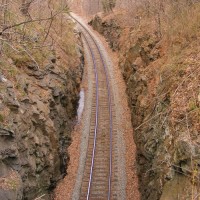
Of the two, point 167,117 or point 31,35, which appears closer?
point 167,117

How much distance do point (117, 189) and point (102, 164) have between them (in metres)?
2.39

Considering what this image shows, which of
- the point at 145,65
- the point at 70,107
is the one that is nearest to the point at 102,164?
the point at 70,107

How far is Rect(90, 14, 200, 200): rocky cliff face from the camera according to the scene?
1116cm

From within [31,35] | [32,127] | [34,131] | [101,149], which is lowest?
[101,149]

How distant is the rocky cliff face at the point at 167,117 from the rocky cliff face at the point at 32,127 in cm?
547

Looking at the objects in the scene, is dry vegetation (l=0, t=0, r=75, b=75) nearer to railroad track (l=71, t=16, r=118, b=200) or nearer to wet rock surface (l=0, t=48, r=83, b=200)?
wet rock surface (l=0, t=48, r=83, b=200)

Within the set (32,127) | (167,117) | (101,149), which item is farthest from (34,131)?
(167,117)

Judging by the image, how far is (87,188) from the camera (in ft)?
59.1

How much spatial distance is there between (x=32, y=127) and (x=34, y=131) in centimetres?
33

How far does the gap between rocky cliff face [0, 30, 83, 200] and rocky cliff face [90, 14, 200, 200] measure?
5468mm

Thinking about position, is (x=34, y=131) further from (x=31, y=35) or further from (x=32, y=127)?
(x=31, y=35)

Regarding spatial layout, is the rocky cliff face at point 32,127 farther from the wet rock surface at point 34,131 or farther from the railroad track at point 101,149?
the railroad track at point 101,149

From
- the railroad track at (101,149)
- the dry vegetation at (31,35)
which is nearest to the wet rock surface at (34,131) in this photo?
the dry vegetation at (31,35)

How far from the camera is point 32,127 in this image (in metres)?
15.5
